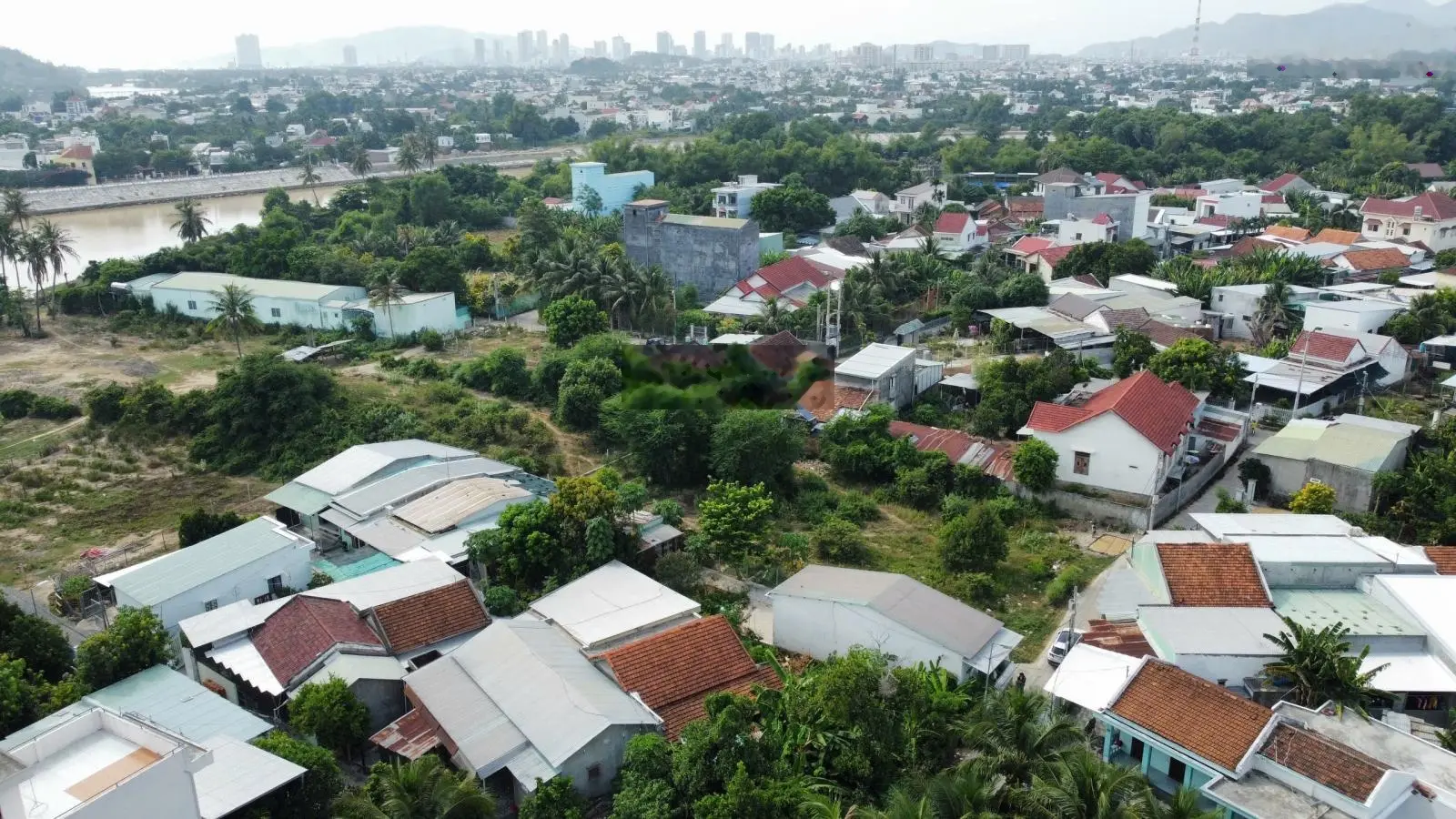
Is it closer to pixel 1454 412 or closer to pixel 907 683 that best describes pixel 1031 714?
pixel 907 683

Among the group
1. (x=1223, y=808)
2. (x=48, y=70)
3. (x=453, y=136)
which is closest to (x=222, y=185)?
(x=453, y=136)

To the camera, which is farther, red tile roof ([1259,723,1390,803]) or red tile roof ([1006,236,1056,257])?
red tile roof ([1006,236,1056,257])

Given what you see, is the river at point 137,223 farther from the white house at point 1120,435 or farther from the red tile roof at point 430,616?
the white house at point 1120,435

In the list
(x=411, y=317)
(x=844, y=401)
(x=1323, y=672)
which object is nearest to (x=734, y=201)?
(x=411, y=317)

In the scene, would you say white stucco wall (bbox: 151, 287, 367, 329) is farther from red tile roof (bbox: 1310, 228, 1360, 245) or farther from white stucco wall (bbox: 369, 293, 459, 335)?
red tile roof (bbox: 1310, 228, 1360, 245)

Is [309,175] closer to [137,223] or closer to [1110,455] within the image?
[137,223]

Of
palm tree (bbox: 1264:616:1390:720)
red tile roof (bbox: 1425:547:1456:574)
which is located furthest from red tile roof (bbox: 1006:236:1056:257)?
palm tree (bbox: 1264:616:1390:720)
